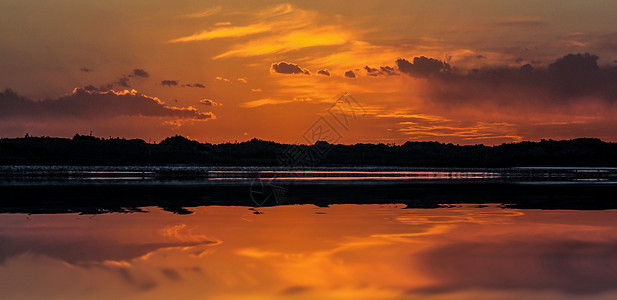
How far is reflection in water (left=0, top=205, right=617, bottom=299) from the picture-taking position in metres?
13.4

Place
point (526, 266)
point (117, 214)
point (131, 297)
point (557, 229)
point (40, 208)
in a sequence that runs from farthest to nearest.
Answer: point (40, 208), point (117, 214), point (557, 229), point (526, 266), point (131, 297)

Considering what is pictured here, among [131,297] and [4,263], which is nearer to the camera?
[131,297]

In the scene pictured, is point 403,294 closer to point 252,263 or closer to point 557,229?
point 252,263

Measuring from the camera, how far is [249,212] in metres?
29.1

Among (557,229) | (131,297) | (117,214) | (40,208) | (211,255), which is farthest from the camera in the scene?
(40,208)

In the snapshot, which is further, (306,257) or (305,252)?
(305,252)

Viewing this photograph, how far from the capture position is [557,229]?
23125mm

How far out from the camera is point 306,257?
1709 cm

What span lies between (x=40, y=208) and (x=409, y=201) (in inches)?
766

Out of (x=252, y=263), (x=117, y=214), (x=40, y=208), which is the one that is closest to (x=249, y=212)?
(x=117, y=214)

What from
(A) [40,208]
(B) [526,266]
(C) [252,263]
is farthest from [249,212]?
(B) [526,266]

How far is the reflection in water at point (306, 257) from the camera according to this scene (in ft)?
43.9

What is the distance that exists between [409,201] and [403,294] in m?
23.6

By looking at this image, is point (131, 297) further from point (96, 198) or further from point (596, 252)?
point (96, 198)
